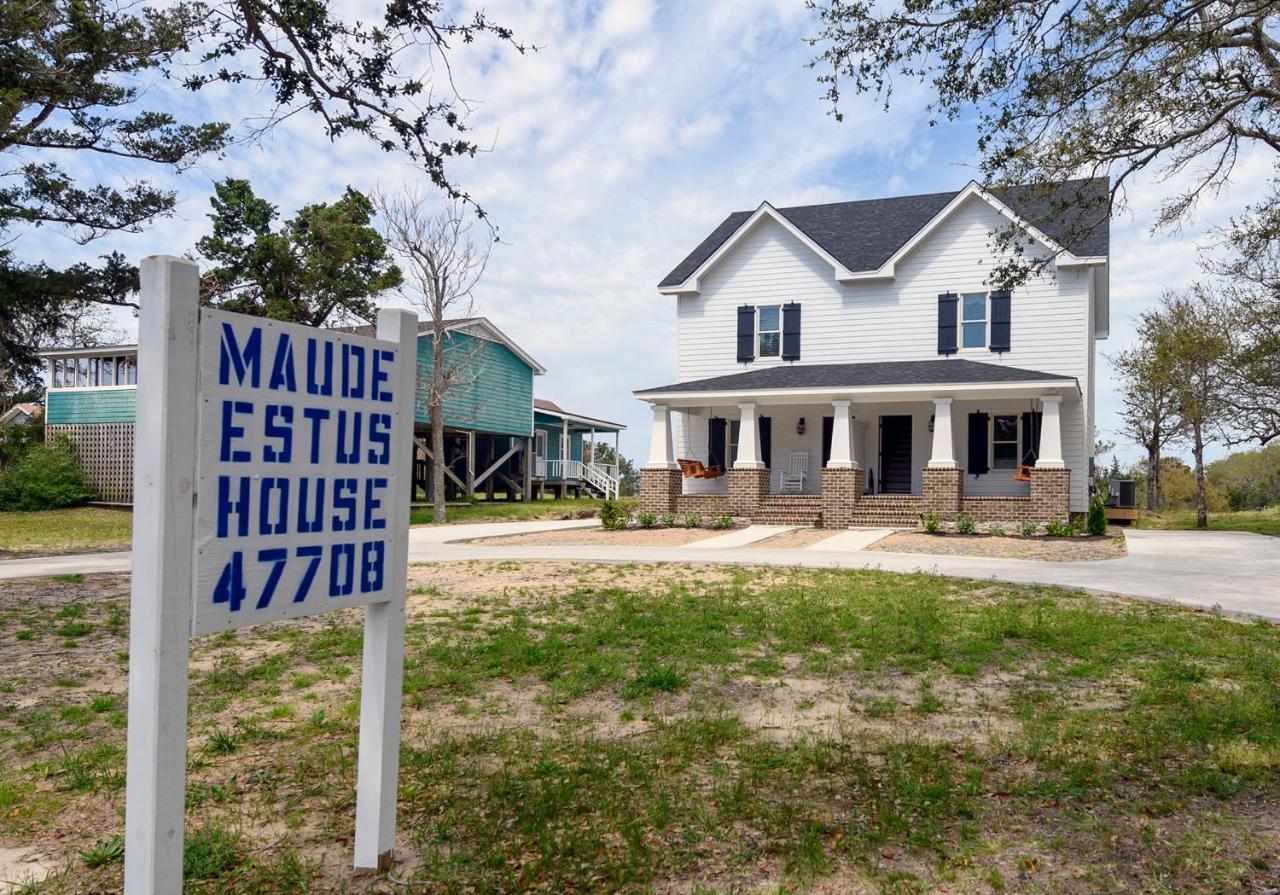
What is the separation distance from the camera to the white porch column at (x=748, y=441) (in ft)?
72.4

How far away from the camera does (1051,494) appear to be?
19.4 meters

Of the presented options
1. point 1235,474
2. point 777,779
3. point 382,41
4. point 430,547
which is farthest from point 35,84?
point 1235,474

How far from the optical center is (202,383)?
273cm

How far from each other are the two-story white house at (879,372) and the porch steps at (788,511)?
50 mm

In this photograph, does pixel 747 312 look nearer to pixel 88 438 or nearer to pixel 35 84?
pixel 35 84

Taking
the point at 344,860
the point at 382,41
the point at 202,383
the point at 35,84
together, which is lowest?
the point at 344,860

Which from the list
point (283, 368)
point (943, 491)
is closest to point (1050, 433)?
point (943, 491)

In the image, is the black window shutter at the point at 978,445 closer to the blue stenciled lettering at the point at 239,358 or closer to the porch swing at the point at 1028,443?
the porch swing at the point at 1028,443

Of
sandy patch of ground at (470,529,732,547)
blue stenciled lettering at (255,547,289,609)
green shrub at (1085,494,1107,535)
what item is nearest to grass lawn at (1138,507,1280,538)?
green shrub at (1085,494,1107,535)

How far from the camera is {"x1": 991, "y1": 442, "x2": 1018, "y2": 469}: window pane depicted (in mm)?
21906

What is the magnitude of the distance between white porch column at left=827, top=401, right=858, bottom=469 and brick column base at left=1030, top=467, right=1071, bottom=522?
406cm

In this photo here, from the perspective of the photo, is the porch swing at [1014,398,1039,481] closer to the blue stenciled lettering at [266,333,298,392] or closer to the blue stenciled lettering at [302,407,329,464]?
the blue stenciled lettering at [302,407,329,464]

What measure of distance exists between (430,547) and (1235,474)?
4580 cm

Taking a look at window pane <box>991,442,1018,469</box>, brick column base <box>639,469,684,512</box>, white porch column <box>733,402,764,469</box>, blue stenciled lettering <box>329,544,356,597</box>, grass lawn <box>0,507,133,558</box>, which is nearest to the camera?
blue stenciled lettering <box>329,544,356,597</box>
